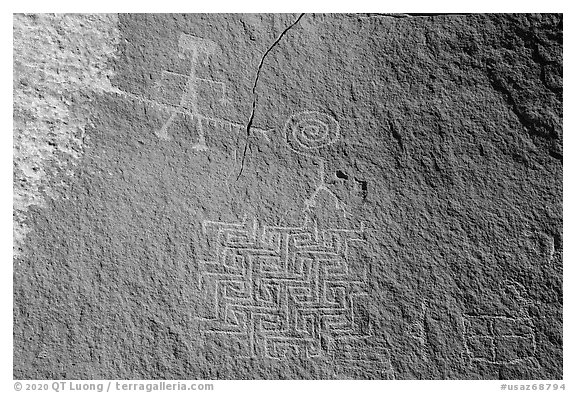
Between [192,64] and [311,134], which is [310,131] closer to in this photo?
[311,134]

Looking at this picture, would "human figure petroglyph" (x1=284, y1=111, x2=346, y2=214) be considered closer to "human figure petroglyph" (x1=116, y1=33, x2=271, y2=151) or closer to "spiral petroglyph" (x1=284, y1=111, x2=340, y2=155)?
"spiral petroglyph" (x1=284, y1=111, x2=340, y2=155)

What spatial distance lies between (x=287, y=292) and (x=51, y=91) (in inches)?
29.1

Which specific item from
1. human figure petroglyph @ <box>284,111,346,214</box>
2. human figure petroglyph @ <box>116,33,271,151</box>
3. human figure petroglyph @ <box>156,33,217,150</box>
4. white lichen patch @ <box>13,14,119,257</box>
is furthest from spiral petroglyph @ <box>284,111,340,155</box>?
white lichen patch @ <box>13,14,119,257</box>

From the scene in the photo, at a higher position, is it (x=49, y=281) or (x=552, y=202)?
(x=552, y=202)

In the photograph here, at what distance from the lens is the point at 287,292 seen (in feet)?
4.99

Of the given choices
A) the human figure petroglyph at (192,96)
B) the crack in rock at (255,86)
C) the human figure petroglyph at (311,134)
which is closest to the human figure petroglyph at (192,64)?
the human figure petroglyph at (192,96)

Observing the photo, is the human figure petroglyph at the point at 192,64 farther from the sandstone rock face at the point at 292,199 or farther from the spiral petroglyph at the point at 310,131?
the spiral petroglyph at the point at 310,131

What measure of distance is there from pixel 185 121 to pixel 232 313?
1.53 feet

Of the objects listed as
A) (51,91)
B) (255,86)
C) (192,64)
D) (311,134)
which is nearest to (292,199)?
(311,134)

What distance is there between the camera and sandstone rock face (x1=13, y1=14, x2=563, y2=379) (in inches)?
59.7

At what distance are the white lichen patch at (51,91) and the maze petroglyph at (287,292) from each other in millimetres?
443
